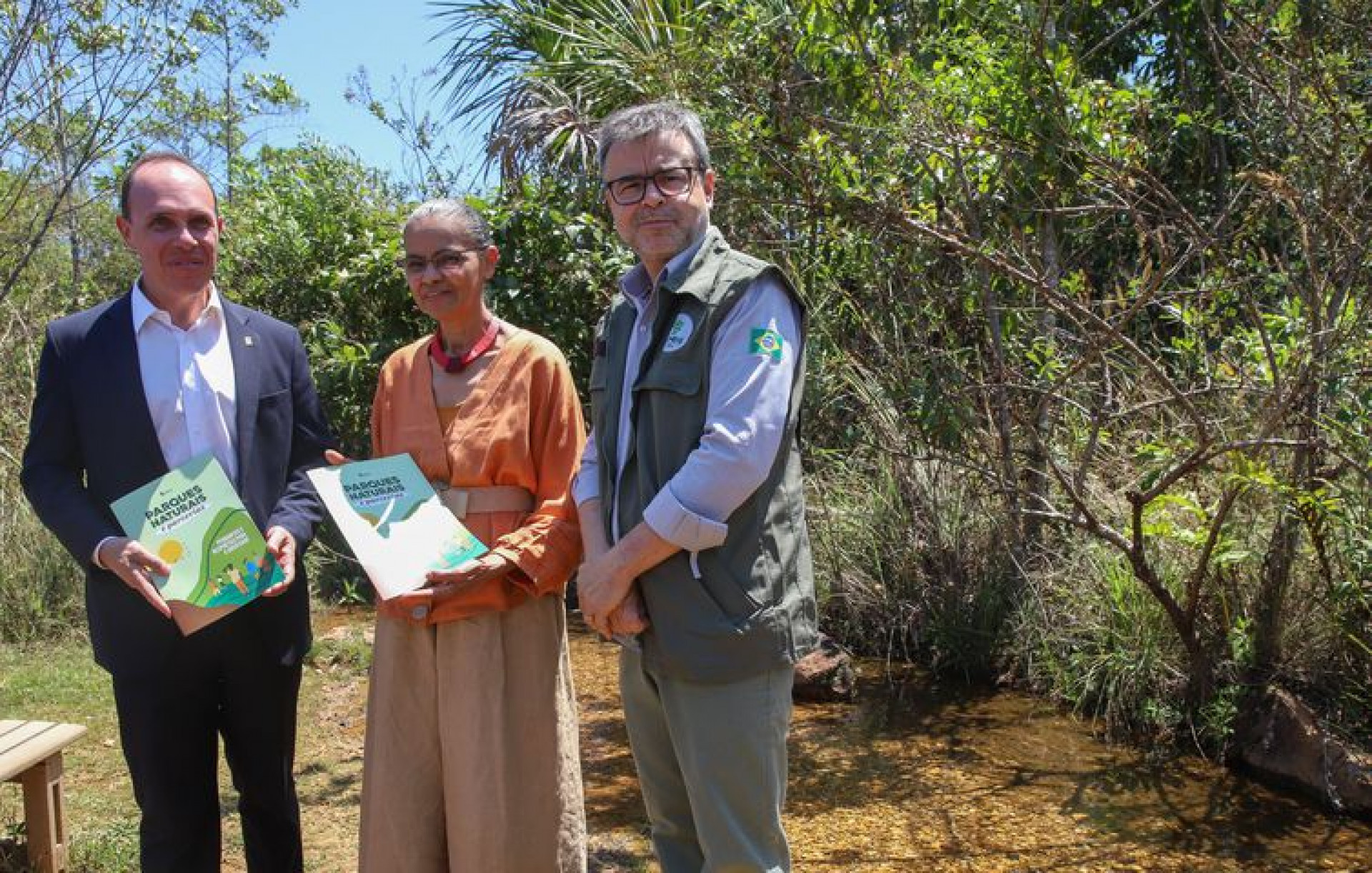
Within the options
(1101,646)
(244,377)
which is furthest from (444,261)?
(1101,646)

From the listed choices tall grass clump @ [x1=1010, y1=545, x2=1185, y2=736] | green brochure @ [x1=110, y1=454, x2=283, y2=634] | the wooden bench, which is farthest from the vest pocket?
tall grass clump @ [x1=1010, y1=545, x2=1185, y2=736]

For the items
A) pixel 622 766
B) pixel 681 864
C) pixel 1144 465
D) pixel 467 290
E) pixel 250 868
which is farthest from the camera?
pixel 622 766

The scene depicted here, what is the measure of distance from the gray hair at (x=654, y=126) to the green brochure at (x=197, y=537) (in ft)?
3.74

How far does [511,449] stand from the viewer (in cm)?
274

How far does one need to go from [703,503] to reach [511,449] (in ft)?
2.23

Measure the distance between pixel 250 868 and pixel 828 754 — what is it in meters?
2.70

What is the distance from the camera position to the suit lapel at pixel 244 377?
9.39 feet

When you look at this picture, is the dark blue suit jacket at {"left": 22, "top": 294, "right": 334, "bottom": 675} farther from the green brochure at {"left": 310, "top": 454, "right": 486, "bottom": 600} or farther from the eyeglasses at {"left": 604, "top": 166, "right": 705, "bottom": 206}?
the eyeglasses at {"left": 604, "top": 166, "right": 705, "bottom": 206}

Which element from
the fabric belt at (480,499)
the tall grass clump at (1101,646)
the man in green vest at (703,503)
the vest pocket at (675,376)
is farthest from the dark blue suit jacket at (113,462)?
the tall grass clump at (1101,646)

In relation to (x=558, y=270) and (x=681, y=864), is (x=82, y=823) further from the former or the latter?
(x=558, y=270)

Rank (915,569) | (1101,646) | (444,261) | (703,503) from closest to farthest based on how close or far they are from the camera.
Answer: (703,503), (444,261), (1101,646), (915,569)

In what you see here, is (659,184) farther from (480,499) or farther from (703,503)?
(480,499)

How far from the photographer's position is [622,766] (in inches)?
196

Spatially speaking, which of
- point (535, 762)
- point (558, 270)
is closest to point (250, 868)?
point (535, 762)
